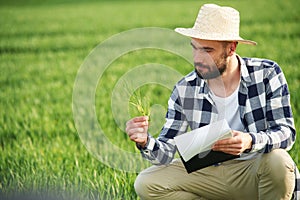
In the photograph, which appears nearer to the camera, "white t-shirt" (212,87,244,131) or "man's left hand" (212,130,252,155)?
"man's left hand" (212,130,252,155)

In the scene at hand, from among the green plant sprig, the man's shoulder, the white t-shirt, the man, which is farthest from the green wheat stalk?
the man's shoulder

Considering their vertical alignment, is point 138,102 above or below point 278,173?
above

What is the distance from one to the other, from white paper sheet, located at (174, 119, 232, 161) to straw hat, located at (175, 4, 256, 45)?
1.71 ft

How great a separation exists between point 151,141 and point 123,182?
2.34 feet

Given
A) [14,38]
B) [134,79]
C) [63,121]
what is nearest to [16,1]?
[14,38]

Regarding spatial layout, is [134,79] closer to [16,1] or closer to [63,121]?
[63,121]

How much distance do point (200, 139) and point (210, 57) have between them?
50 centimetres

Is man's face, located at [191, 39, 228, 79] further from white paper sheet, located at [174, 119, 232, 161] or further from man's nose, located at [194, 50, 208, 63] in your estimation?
white paper sheet, located at [174, 119, 232, 161]

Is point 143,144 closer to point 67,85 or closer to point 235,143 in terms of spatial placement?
point 235,143

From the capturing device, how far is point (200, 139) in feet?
10.9

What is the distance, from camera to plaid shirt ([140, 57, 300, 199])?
342 cm

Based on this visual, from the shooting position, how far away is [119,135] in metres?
5.48

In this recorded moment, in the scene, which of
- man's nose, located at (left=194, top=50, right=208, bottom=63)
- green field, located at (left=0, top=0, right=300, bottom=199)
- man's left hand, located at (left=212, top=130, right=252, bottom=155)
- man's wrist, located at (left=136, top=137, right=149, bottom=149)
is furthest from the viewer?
green field, located at (left=0, top=0, right=300, bottom=199)

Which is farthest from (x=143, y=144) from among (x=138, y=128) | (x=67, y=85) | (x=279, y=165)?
(x=67, y=85)
